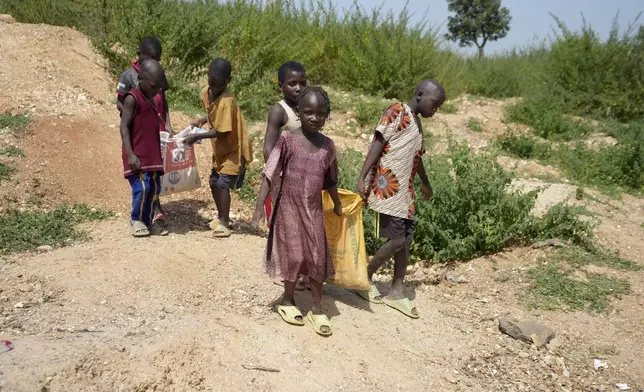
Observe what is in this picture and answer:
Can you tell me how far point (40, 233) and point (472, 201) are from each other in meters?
3.47

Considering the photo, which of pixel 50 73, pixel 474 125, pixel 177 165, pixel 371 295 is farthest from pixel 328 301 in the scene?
pixel 474 125

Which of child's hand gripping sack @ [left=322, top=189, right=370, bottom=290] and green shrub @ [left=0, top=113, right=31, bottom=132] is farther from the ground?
green shrub @ [left=0, top=113, right=31, bottom=132]

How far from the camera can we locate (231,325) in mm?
3340

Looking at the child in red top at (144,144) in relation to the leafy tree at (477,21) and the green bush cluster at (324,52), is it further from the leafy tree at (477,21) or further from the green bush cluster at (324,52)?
the leafy tree at (477,21)

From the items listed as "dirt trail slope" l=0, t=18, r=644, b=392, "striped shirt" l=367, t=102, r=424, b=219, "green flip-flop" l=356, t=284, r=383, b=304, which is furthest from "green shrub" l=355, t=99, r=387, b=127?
"striped shirt" l=367, t=102, r=424, b=219

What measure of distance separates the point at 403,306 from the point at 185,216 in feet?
7.87

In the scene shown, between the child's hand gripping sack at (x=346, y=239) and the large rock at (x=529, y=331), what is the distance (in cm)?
111

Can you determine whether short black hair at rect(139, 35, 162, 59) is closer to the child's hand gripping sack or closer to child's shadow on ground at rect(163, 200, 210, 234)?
child's shadow on ground at rect(163, 200, 210, 234)

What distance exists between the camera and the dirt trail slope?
2928 mm

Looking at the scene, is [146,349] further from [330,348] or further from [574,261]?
[574,261]

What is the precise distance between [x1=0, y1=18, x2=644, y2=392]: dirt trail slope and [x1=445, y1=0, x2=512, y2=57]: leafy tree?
25.0 m

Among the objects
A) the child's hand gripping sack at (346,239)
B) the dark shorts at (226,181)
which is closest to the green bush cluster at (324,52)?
the dark shorts at (226,181)

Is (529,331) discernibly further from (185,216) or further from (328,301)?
(185,216)

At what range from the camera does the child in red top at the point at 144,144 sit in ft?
13.9
